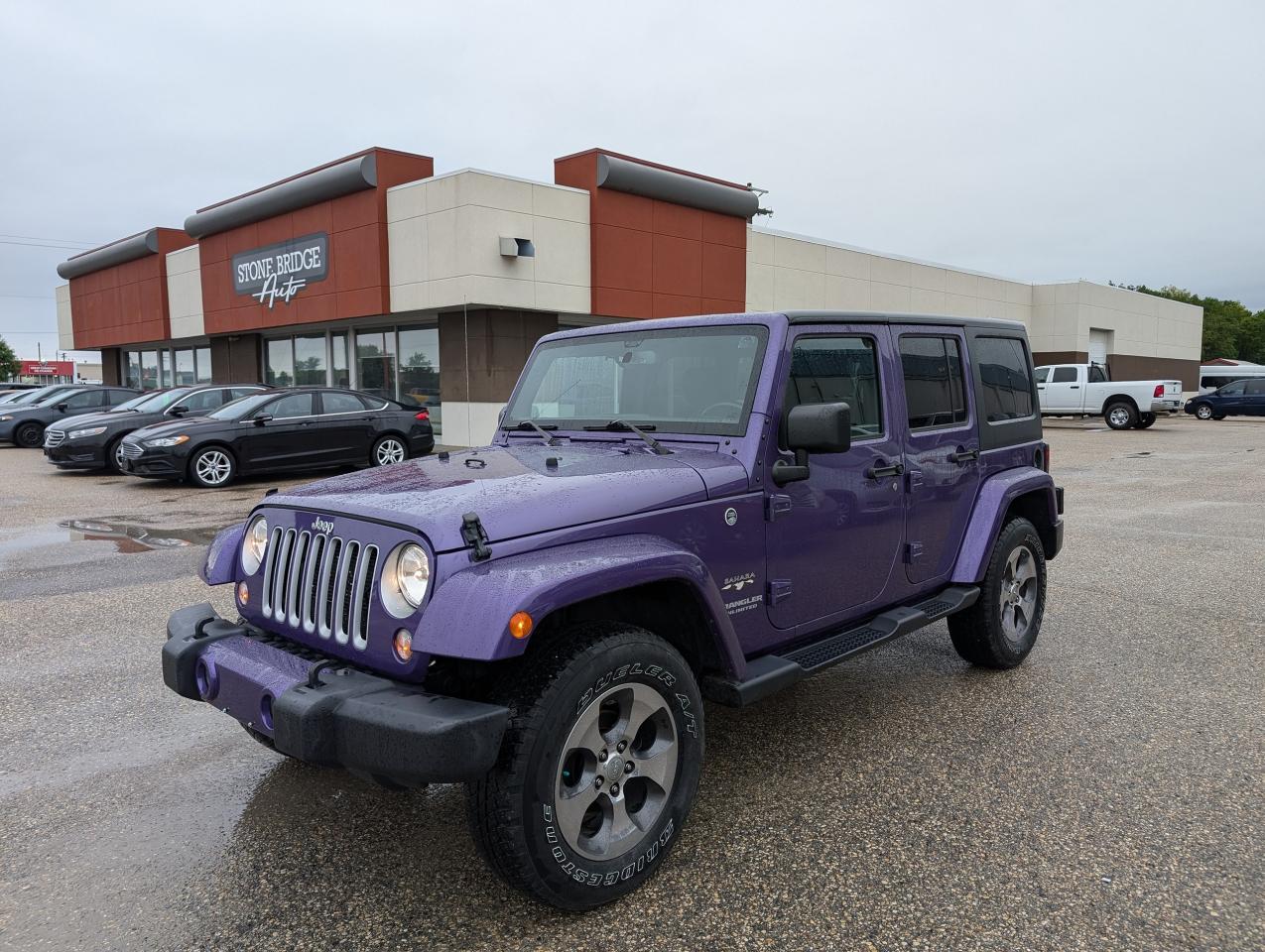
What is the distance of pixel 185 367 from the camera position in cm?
3064

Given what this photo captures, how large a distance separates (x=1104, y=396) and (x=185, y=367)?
97.5 ft

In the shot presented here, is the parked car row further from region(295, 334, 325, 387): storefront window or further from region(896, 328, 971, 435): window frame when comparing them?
region(896, 328, 971, 435): window frame

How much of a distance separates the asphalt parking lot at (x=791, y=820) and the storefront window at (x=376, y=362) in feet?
57.0

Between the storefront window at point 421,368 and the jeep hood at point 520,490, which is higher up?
the storefront window at point 421,368

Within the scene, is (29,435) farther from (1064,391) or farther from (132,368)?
(1064,391)

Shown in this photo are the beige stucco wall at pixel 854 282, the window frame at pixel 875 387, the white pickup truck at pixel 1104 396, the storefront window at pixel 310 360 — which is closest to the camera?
the window frame at pixel 875 387

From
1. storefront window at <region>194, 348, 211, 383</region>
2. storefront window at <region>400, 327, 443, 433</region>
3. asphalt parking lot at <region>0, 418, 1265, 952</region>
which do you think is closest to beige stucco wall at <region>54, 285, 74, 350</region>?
storefront window at <region>194, 348, 211, 383</region>

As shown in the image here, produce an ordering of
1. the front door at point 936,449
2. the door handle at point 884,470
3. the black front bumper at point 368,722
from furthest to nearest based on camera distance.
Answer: the front door at point 936,449 → the door handle at point 884,470 → the black front bumper at point 368,722

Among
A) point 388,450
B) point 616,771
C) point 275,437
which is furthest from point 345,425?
point 616,771

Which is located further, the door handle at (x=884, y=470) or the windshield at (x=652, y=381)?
the door handle at (x=884, y=470)

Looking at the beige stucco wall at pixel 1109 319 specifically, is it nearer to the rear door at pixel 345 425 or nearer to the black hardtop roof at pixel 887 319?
the rear door at pixel 345 425

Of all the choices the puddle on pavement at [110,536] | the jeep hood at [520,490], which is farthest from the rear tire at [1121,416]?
the jeep hood at [520,490]

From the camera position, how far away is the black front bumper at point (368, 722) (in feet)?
7.63

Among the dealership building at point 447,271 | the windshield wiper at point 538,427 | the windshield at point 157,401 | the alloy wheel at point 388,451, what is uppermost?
the dealership building at point 447,271
